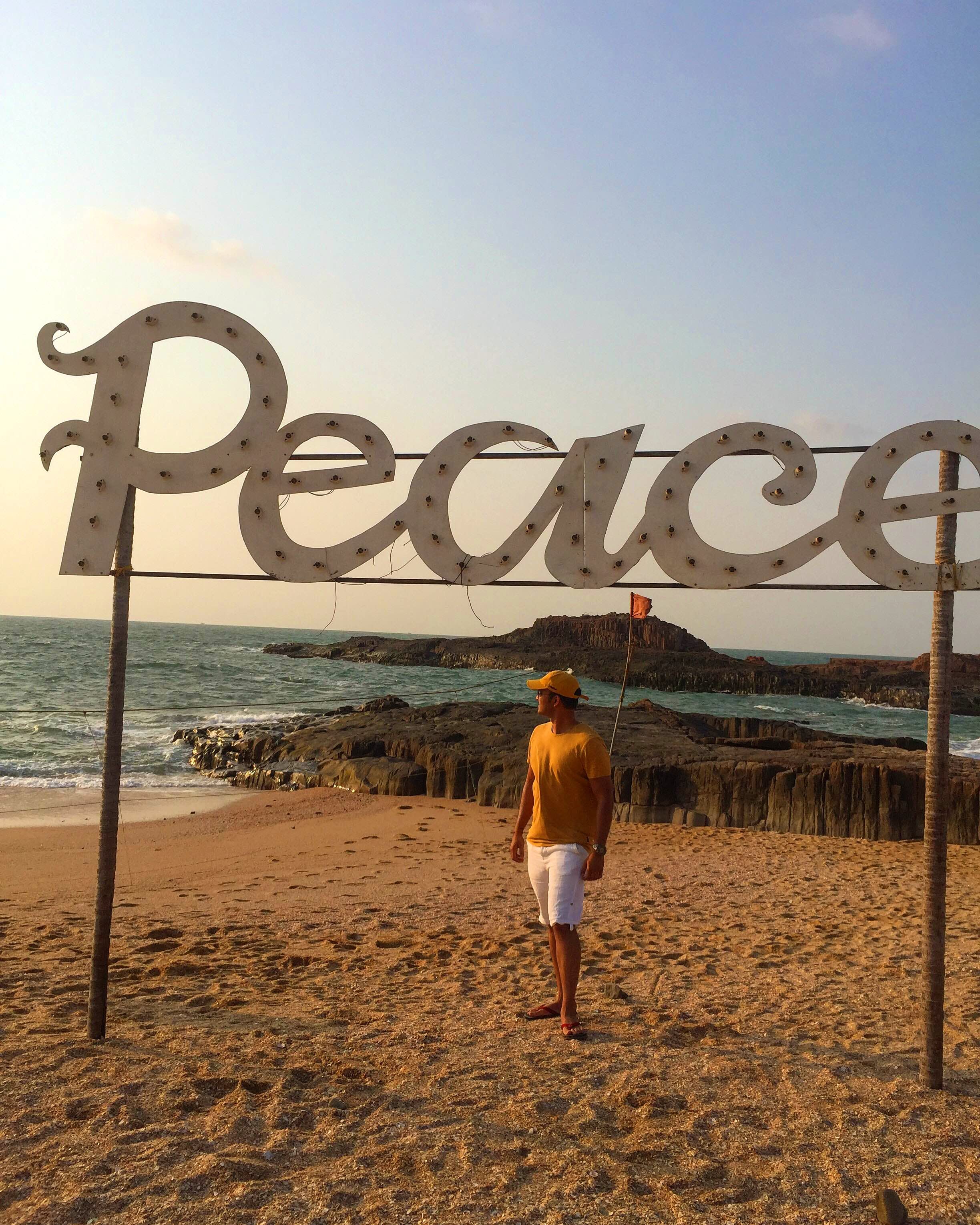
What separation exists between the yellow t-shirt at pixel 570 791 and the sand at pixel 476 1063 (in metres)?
1.03

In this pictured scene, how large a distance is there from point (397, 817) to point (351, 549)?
8940 mm

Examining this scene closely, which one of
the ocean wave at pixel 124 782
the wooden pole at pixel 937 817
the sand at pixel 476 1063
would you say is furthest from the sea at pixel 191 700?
the wooden pole at pixel 937 817

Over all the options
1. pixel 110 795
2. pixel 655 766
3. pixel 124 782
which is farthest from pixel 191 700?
pixel 110 795

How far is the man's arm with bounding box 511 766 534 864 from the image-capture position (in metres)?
4.84

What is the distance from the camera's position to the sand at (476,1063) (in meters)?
3.15

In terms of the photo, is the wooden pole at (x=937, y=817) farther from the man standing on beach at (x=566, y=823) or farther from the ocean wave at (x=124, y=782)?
the ocean wave at (x=124, y=782)

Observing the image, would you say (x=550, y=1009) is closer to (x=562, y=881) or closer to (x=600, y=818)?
(x=562, y=881)

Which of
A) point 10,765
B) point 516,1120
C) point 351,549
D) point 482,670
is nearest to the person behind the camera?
point 516,1120

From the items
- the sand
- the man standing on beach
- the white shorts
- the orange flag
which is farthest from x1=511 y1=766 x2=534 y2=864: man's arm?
the orange flag

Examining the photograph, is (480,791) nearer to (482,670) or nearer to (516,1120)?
(516,1120)

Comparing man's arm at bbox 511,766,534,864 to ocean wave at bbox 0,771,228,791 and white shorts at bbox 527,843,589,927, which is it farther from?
ocean wave at bbox 0,771,228,791

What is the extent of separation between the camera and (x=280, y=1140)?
3.45 m

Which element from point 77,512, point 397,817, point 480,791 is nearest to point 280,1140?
point 77,512

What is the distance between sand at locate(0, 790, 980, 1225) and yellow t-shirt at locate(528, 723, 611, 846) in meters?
1.03
